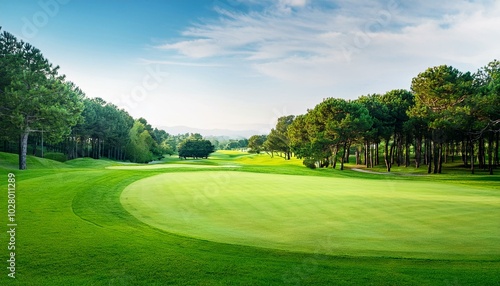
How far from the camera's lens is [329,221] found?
407 inches

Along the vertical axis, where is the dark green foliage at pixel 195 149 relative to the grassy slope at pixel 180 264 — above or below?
above

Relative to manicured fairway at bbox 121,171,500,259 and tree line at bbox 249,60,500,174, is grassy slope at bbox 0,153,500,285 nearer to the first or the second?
manicured fairway at bbox 121,171,500,259

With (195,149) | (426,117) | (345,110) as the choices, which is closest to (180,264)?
(426,117)

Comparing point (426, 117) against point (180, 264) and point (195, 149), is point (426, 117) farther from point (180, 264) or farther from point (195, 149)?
point (195, 149)

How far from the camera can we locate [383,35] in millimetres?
27812

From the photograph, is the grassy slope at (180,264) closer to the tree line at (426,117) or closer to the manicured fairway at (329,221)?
the manicured fairway at (329,221)

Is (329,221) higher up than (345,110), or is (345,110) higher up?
(345,110)

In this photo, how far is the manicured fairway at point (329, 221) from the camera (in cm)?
775

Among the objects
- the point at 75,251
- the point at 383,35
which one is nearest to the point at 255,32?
the point at 383,35

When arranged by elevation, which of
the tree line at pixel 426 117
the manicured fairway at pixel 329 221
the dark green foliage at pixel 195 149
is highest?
the tree line at pixel 426 117

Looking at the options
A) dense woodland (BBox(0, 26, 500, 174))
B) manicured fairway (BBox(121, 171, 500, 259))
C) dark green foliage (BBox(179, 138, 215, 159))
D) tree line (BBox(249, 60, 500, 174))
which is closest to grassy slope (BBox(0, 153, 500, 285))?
manicured fairway (BBox(121, 171, 500, 259))

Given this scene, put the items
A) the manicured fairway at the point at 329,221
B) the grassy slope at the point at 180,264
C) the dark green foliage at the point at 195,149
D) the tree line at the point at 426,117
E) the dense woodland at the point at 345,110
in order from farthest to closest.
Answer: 1. the dark green foliage at the point at 195,149
2. the tree line at the point at 426,117
3. the dense woodland at the point at 345,110
4. the manicured fairway at the point at 329,221
5. the grassy slope at the point at 180,264

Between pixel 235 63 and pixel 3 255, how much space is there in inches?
1306

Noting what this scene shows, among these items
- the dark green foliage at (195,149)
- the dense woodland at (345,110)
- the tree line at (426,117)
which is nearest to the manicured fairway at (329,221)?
the dense woodland at (345,110)
